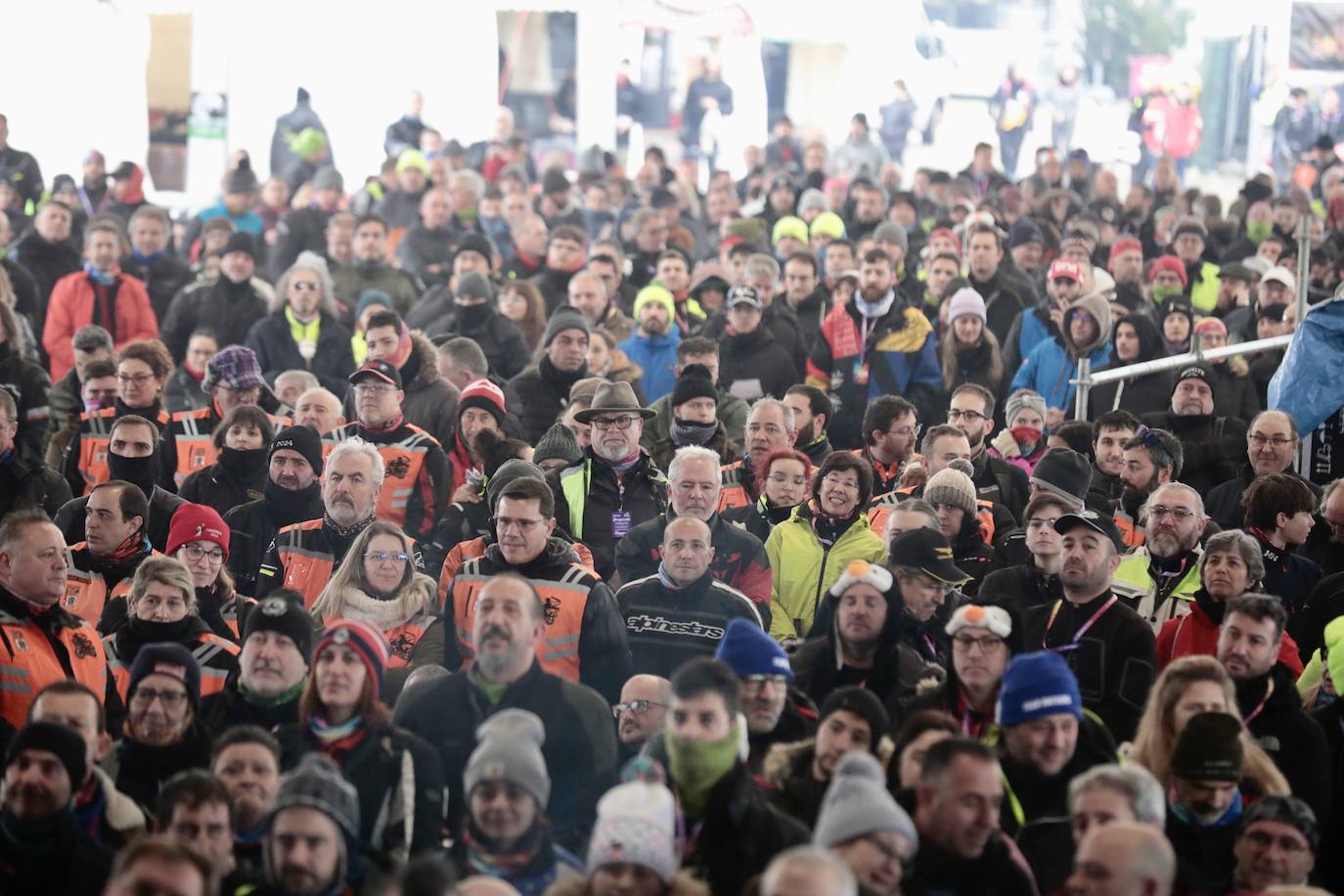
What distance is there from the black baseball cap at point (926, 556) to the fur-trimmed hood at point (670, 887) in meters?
2.32

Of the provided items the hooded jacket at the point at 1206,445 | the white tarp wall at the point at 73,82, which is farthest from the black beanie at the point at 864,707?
the white tarp wall at the point at 73,82

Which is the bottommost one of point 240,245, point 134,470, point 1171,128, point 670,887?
point 670,887

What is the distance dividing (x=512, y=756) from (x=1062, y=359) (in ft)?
23.1

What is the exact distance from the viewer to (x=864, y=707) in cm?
566

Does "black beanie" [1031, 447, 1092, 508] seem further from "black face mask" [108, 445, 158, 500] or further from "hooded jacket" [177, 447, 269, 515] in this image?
"black face mask" [108, 445, 158, 500]

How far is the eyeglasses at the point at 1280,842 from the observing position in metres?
5.14

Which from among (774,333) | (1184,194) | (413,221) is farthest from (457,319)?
(1184,194)

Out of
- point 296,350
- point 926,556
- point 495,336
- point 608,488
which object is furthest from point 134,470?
point 926,556

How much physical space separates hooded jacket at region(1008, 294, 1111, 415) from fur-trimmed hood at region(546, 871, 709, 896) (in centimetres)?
680

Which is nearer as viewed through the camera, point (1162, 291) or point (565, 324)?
point (565, 324)

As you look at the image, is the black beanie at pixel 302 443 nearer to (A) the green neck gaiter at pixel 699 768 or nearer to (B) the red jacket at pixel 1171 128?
(A) the green neck gaiter at pixel 699 768

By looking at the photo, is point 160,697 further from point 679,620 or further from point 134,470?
point 134,470

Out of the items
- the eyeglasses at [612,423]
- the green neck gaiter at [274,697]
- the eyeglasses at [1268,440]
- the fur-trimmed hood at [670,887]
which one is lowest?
the fur-trimmed hood at [670,887]

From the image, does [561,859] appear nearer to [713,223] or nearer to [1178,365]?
[1178,365]
